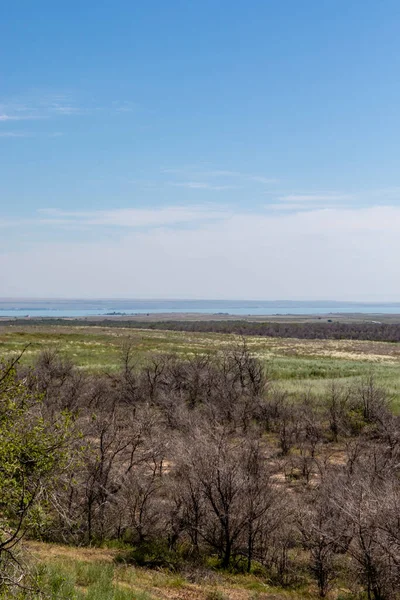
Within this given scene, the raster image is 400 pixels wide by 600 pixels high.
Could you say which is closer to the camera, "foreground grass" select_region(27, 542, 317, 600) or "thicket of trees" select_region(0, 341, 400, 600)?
"thicket of trees" select_region(0, 341, 400, 600)

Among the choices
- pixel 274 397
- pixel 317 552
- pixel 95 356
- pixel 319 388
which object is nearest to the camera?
pixel 317 552

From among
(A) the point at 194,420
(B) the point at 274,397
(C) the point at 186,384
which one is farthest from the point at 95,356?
(A) the point at 194,420

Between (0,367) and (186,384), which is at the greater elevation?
(0,367)

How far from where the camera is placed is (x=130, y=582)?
463 inches

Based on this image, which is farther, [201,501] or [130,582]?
[201,501]

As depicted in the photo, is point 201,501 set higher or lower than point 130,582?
higher

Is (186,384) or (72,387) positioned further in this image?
(186,384)

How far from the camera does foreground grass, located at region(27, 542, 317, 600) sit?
407 inches

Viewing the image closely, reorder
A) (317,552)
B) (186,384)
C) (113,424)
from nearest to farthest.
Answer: (317,552)
(113,424)
(186,384)

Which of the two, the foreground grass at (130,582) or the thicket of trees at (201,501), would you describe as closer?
the thicket of trees at (201,501)

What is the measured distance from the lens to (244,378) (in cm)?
3628

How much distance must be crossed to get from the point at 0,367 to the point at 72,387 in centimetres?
2117

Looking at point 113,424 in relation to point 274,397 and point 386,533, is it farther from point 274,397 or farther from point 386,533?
point 274,397

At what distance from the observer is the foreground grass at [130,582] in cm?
1034
